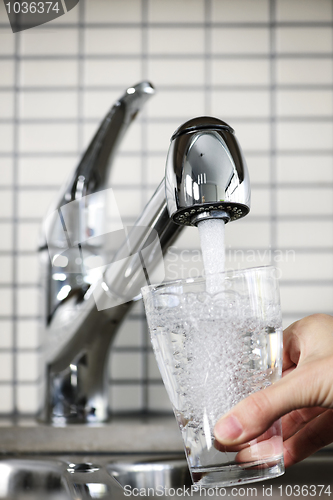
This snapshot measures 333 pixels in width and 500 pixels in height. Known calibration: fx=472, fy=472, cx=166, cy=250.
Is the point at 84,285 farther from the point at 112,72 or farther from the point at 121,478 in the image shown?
the point at 112,72

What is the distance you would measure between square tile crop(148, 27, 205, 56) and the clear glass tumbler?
0.62 metres

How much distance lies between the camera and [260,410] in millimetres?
345

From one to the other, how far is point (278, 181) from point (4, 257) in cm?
50

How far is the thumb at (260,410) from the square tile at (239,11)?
716 millimetres

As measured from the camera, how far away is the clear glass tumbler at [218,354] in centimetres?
36

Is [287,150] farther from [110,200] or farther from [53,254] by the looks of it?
[53,254]

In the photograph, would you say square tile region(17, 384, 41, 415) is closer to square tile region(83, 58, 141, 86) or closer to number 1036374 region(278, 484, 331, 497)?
number 1036374 region(278, 484, 331, 497)

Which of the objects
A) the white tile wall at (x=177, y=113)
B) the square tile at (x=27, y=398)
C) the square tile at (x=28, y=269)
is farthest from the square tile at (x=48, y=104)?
the square tile at (x=27, y=398)

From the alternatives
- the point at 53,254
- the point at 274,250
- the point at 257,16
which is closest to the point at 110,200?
the point at 53,254

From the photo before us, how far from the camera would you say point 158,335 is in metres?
0.38

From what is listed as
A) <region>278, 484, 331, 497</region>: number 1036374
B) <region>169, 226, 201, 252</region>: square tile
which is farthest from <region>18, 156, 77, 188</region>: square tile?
<region>278, 484, 331, 497</region>: number 1036374
